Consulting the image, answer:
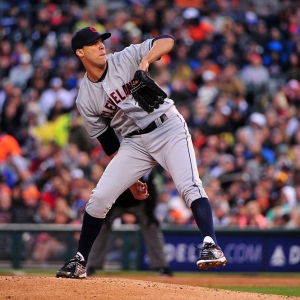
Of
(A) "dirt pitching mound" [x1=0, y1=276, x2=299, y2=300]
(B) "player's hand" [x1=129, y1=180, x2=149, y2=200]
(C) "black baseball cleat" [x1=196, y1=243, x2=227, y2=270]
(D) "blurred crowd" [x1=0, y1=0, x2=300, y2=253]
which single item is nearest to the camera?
(A) "dirt pitching mound" [x1=0, y1=276, x2=299, y2=300]

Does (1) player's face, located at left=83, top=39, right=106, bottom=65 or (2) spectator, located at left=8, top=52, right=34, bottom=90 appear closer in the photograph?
(1) player's face, located at left=83, top=39, right=106, bottom=65

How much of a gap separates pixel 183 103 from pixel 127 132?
26.2 feet

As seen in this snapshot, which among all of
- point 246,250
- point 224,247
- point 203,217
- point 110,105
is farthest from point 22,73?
point 203,217

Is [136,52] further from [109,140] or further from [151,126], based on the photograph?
[109,140]

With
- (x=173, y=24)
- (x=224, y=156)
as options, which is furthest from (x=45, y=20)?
(x=224, y=156)

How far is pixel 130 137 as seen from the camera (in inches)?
257

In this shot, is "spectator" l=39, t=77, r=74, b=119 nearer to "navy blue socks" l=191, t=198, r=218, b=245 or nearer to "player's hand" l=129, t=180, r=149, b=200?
"player's hand" l=129, t=180, r=149, b=200

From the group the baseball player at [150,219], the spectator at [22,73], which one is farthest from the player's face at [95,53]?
the spectator at [22,73]

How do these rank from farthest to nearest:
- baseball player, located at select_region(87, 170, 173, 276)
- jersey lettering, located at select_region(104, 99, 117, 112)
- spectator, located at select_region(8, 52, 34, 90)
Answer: spectator, located at select_region(8, 52, 34, 90), baseball player, located at select_region(87, 170, 173, 276), jersey lettering, located at select_region(104, 99, 117, 112)

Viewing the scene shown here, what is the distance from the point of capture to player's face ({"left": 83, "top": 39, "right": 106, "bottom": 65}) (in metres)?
6.48

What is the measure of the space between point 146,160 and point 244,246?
4982 mm

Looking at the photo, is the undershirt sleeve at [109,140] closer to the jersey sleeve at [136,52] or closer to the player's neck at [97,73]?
the player's neck at [97,73]

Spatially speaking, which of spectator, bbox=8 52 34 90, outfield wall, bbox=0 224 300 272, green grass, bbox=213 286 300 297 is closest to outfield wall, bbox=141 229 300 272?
outfield wall, bbox=0 224 300 272

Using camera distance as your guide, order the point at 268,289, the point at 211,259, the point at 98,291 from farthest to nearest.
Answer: the point at 268,289, the point at 211,259, the point at 98,291
